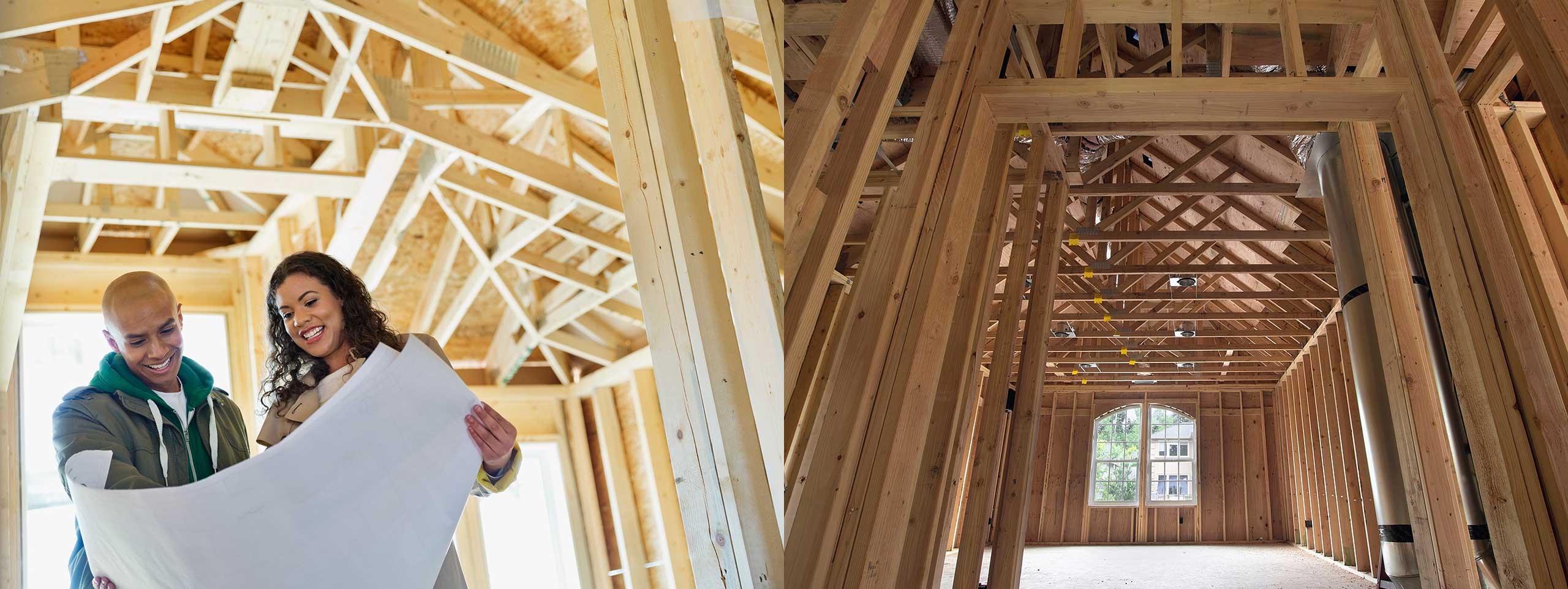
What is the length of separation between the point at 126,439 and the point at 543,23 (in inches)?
144

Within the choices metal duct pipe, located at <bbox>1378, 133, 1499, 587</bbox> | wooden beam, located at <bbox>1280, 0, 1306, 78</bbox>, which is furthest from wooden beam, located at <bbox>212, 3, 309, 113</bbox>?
metal duct pipe, located at <bbox>1378, 133, 1499, 587</bbox>

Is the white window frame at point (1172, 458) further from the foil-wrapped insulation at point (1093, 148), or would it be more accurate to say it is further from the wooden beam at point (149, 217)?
the wooden beam at point (149, 217)

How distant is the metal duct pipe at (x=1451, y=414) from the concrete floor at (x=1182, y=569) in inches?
160

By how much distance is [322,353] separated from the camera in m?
2.05

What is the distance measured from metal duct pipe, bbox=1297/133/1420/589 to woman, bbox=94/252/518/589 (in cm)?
374

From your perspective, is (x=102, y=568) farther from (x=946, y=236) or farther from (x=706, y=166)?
(x=946, y=236)

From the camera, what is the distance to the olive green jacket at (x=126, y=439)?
67.7 inches

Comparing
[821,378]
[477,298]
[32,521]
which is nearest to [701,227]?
[821,378]

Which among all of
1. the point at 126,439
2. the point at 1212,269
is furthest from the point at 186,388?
the point at 1212,269

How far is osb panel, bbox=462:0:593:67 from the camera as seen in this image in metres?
5.04

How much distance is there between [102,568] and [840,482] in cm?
140

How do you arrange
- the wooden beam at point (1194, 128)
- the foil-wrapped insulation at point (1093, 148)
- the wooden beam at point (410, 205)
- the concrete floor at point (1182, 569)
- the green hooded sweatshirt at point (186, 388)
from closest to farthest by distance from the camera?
the green hooded sweatshirt at point (186, 388) → the wooden beam at point (1194, 128) → the wooden beam at point (410, 205) → the foil-wrapped insulation at point (1093, 148) → the concrete floor at point (1182, 569)

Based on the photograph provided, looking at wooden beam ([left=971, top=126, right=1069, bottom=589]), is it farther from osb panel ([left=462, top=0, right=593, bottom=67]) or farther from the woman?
the woman

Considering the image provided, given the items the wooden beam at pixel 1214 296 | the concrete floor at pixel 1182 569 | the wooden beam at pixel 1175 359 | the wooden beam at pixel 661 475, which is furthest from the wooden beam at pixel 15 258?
the wooden beam at pixel 1175 359
